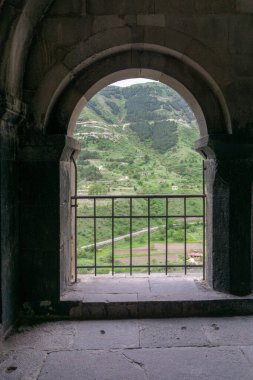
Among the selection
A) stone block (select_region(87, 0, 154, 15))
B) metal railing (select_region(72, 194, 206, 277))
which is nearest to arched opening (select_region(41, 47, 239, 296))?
stone block (select_region(87, 0, 154, 15))

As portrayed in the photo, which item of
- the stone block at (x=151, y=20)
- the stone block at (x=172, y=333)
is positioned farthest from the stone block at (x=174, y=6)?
the stone block at (x=172, y=333)

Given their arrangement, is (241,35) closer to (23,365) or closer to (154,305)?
(154,305)

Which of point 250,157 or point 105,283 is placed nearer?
point 250,157

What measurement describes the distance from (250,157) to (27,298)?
8.83 ft

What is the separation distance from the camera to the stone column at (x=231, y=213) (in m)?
3.96

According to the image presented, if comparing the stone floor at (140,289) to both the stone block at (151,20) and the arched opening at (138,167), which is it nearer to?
the stone block at (151,20)

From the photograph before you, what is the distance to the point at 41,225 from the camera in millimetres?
3943

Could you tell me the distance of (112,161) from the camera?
23328mm

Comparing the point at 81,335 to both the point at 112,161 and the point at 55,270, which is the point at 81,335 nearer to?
the point at 55,270

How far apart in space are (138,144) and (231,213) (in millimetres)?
24294

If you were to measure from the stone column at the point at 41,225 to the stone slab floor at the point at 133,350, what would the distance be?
15.2 inches

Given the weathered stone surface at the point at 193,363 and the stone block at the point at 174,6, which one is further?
the stone block at the point at 174,6

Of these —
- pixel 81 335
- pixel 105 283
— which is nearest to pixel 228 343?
pixel 81 335

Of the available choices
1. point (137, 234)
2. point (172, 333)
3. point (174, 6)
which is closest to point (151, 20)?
point (174, 6)
